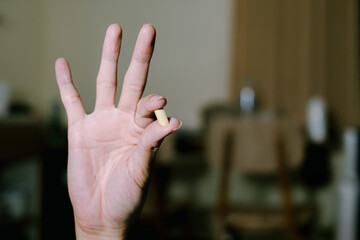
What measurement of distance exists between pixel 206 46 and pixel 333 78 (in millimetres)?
906

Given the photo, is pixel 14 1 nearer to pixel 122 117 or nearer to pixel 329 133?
pixel 329 133

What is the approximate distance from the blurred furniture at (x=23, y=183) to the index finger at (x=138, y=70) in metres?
1.54

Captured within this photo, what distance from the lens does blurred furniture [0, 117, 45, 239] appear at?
2.07 m

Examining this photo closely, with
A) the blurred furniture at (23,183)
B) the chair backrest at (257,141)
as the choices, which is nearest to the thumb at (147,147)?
the chair backrest at (257,141)

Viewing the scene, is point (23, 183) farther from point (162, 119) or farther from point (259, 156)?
point (162, 119)

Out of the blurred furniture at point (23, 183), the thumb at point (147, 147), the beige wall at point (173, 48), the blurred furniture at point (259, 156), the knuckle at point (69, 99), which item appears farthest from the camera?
the beige wall at point (173, 48)

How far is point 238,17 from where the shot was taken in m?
2.88

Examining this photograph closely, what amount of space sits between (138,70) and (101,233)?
25 centimetres

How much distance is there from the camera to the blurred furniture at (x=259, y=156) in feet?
6.07

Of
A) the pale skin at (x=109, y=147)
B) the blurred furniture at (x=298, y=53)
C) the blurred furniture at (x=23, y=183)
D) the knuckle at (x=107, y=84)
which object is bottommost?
the blurred furniture at (x=23, y=183)

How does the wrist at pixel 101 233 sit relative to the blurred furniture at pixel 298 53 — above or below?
below

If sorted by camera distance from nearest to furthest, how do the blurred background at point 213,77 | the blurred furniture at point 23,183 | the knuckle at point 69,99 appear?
1. the knuckle at point 69,99
2. the blurred furniture at point 23,183
3. the blurred background at point 213,77

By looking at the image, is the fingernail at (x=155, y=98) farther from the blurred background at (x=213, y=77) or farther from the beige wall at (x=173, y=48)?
the beige wall at (x=173, y=48)

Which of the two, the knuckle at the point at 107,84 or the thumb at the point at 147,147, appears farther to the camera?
the knuckle at the point at 107,84
